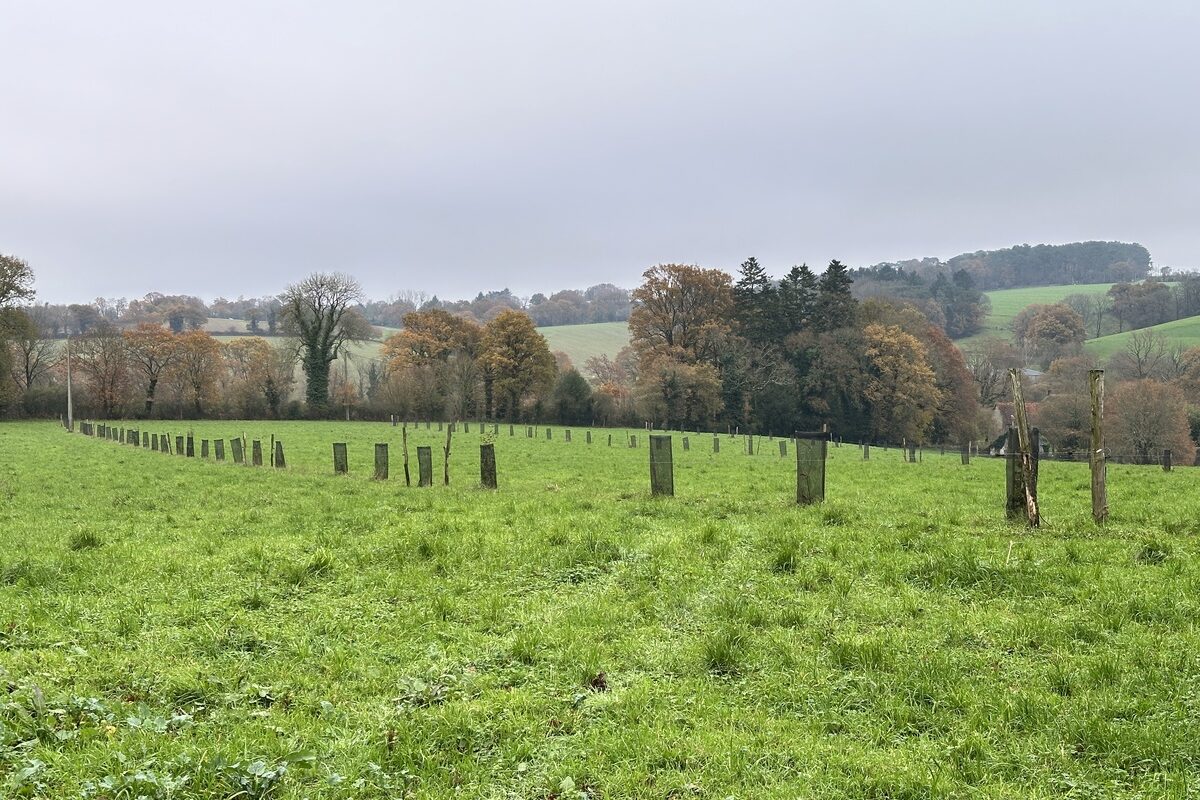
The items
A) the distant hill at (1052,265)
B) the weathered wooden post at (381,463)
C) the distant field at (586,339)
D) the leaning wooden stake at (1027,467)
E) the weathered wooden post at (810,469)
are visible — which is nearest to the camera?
the leaning wooden stake at (1027,467)

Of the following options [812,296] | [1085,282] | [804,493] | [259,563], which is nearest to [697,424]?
[812,296]

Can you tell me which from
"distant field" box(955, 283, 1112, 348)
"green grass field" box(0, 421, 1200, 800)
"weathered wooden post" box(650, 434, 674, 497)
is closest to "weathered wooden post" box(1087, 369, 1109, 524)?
"green grass field" box(0, 421, 1200, 800)

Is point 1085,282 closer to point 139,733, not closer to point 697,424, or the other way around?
point 697,424

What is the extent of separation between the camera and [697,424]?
62594mm

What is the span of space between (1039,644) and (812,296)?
67.2 meters

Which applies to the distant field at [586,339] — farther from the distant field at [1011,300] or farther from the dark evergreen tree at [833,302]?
the distant field at [1011,300]

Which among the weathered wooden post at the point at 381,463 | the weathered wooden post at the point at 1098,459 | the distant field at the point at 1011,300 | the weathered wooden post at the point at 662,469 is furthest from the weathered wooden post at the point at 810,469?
the distant field at the point at 1011,300

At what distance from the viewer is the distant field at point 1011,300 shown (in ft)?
353

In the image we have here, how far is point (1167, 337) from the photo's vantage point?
289 ft

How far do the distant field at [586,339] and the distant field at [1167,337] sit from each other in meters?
62.6

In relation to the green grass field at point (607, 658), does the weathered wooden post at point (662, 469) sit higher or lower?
higher

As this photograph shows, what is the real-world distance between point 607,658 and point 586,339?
118626 mm

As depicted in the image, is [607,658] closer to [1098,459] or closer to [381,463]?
[1098,459]

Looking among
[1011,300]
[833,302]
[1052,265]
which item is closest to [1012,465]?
[833,302]
